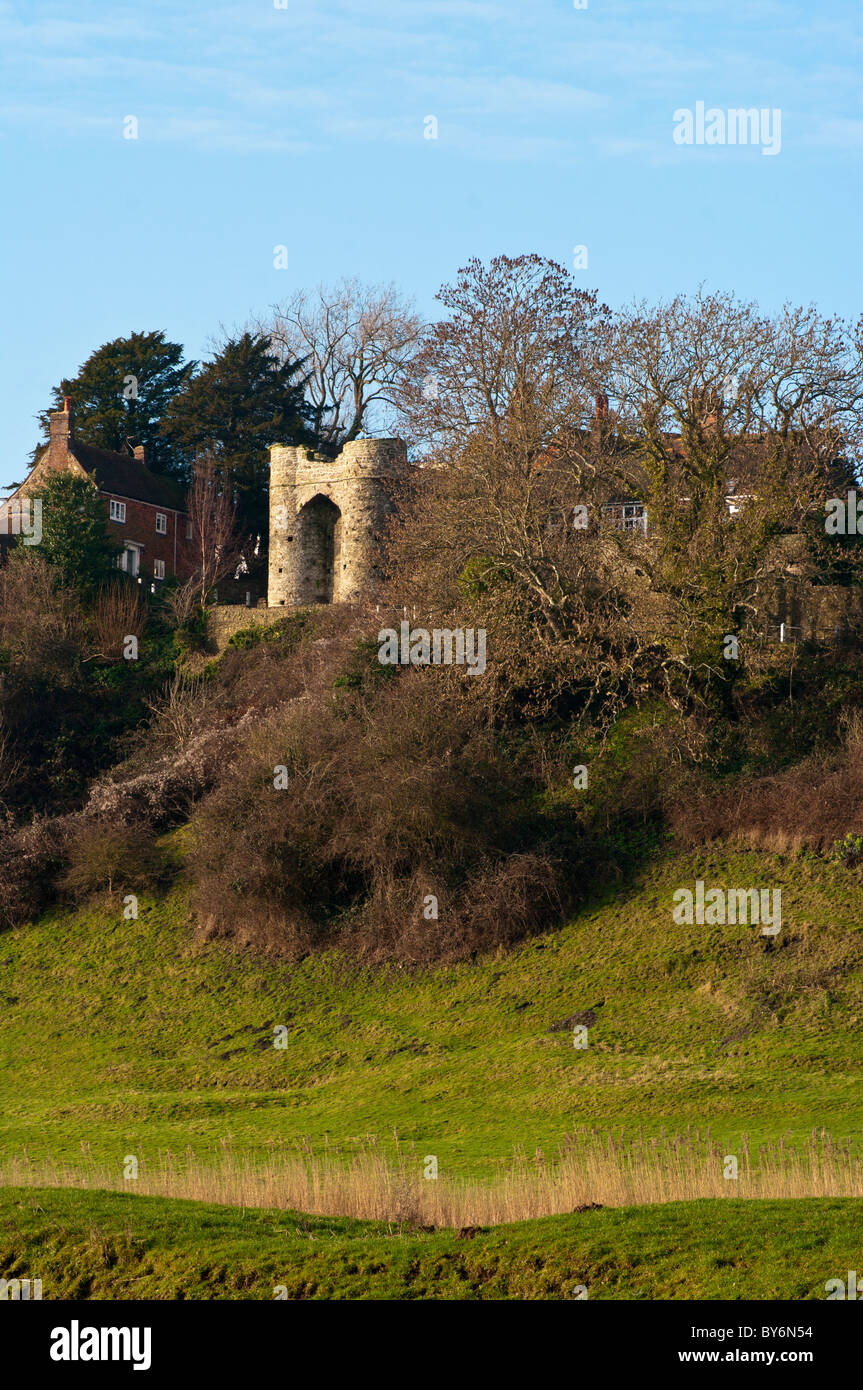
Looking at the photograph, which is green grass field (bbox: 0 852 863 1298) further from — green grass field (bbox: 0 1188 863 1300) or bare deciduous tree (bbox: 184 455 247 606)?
bare deciduous tree (bbox: 184 455 247 606)

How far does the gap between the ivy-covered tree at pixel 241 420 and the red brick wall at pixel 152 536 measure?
2.86 metres

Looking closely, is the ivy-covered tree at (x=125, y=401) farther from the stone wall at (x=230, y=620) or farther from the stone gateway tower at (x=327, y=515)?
the stone wall at (x=230, y=620)

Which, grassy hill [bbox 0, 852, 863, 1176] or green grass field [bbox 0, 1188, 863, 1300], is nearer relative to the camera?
green grass field [bbox 0, 1188, 863, 1300]

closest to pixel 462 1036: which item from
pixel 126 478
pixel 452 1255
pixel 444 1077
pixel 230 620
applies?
pixel 444 1077

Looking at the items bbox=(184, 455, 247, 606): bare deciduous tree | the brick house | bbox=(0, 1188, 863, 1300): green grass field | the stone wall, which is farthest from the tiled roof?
bbox=(0, 1188, 863, 1300): green grass field

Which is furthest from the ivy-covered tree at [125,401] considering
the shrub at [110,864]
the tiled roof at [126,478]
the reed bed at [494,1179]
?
the reed bed at [494,1179]

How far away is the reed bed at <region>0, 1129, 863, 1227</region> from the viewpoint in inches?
562

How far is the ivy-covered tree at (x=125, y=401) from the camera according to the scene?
66.4 metres

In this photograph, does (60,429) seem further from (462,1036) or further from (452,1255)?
(452,1255)

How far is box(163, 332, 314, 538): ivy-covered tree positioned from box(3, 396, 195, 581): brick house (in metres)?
2.62

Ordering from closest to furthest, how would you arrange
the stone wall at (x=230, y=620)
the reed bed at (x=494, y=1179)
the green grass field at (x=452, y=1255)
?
the green grass field at (x=452, y=1255), the reed bed at (x=494, y=1179), the stone wall at (x=230, y=620)

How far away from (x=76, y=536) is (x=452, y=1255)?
1636 inches

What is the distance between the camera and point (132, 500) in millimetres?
60312
